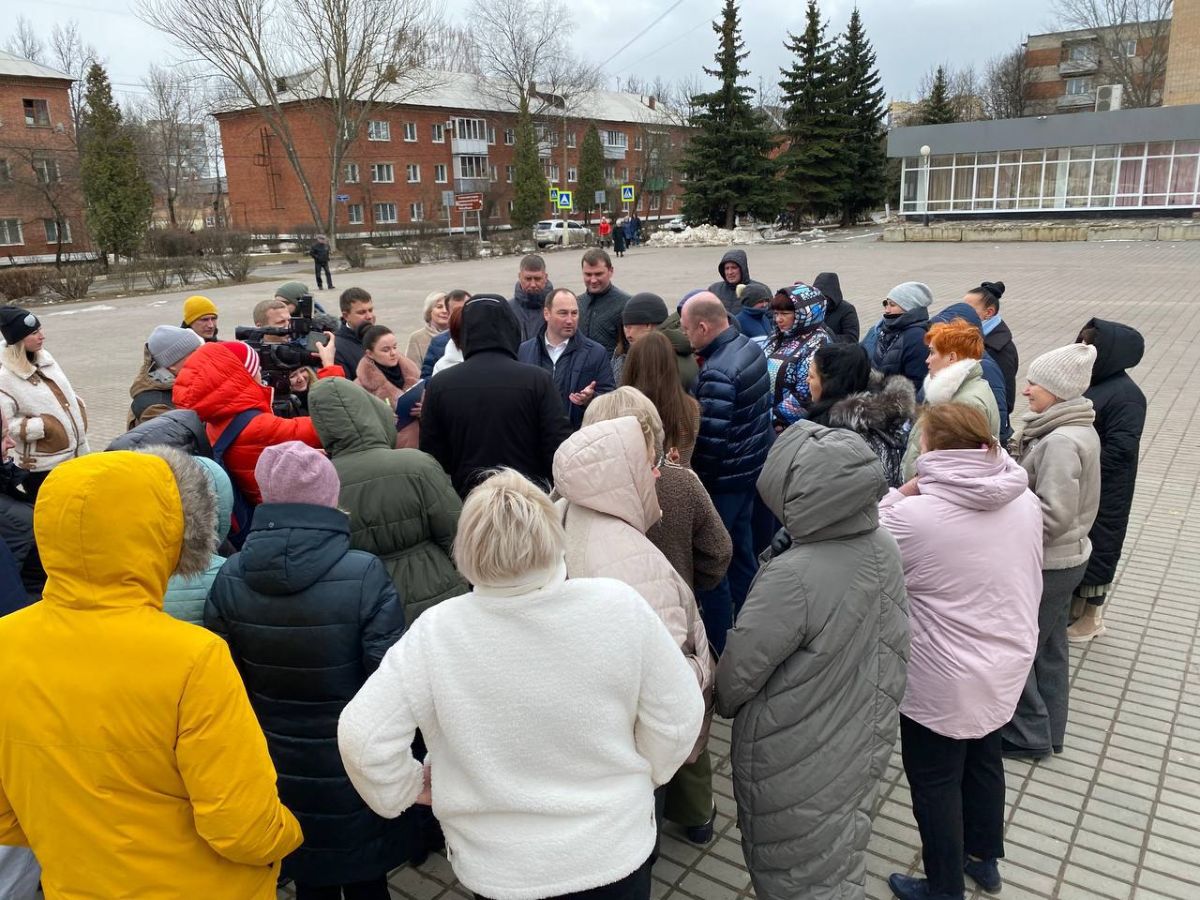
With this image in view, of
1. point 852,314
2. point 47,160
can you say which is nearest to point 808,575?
point 852,314

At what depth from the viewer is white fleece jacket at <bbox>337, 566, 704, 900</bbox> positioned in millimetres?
1734

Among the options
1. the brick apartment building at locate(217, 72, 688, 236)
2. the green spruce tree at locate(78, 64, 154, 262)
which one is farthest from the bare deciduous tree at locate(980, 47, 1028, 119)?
the green spruce tree at locate(78, 64, 154, 262)

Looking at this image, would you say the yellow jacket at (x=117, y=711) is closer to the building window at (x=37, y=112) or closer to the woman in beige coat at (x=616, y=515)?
the woman in beige coat at (x=616, y=515)

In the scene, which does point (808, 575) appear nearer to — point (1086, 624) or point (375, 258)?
point (1086, 624)

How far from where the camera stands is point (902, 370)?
566cm

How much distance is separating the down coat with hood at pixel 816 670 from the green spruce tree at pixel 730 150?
3973 centimetres

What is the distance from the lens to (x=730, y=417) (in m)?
4.23

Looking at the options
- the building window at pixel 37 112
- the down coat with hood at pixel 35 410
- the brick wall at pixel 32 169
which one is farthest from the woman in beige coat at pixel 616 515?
the building window at pixel 37 112

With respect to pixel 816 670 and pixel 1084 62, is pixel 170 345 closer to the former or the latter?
pixel 816 670

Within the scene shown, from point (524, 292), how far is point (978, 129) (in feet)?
129

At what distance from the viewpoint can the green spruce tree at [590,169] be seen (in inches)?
2167

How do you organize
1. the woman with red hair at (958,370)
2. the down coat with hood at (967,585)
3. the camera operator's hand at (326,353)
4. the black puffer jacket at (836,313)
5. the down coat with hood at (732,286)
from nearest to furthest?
the down coat with hood at (967,585) → the woman with red hair at (958,370) → the camera operator's hand at (326,353) → the black puffer jacket at (836,313) → the down coat with hood at (732,286)

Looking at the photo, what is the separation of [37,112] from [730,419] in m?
54.4

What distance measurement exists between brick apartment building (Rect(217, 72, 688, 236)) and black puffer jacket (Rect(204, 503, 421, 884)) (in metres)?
52.4
